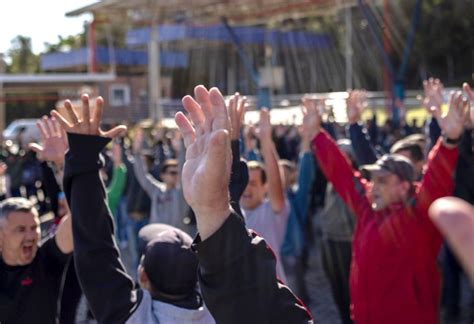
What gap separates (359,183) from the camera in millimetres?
4355

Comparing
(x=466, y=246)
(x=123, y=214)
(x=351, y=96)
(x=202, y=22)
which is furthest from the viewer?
(x=202, y=22)

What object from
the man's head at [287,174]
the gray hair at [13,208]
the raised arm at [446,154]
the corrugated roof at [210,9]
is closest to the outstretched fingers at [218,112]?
the gray hair at [13,208]

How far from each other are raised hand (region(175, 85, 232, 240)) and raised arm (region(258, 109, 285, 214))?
2.81m

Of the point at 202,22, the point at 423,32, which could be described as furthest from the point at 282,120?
the point at 423,32

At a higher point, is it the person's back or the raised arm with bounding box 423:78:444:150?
the raised arm with bounding box 423:78:444:150

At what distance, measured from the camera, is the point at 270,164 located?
4.52 meters

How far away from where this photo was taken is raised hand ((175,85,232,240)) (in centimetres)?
149

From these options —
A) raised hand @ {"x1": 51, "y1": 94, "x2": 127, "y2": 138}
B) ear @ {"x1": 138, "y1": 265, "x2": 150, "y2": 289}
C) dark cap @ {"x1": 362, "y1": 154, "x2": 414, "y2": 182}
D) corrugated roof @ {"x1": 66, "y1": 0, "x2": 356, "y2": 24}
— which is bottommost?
ear @ {"x1": 138, "y1": 265, "x2": 150, "y2": 289}

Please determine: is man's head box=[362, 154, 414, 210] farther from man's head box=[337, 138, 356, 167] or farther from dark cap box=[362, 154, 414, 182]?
man's head box=[337, 138, 356, 167]

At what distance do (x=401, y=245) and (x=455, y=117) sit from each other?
70 centimetres

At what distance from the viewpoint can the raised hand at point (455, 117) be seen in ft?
11.4

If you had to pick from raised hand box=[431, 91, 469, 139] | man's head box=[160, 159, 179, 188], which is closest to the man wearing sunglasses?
man's head box=[160, 159, 179, 188]

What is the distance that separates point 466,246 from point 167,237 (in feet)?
5.55

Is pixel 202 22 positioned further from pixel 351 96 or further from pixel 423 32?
pixel 423 32
